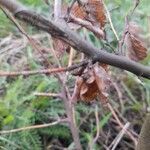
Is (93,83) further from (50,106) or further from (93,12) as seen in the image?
(50,106)

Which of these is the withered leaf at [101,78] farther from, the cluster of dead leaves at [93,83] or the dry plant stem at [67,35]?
the dry plant stem at [67,35]

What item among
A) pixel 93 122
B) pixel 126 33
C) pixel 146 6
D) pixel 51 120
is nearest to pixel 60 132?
pixel 51 120

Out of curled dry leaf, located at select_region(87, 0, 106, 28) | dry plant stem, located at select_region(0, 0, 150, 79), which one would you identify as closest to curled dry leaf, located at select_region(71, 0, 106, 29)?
curled dry leaf, located at select_region(87, 0, 106, 28)

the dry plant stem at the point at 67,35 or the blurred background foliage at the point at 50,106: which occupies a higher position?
the dry plant stem at the point at 67,35

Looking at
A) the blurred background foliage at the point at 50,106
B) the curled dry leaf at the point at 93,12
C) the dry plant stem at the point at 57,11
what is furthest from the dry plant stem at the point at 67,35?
the blurred background foliage at the point at 50,106

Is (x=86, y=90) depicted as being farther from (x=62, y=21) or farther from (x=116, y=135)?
(x=116, y=135)

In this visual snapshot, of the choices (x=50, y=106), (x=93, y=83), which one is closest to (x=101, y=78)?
(x=93, y=83)

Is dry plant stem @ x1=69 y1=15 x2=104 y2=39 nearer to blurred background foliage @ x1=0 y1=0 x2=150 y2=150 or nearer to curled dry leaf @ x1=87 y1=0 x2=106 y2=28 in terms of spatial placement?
curled dry leaf @ x1=87 y1=0 x2=106 y2=28
